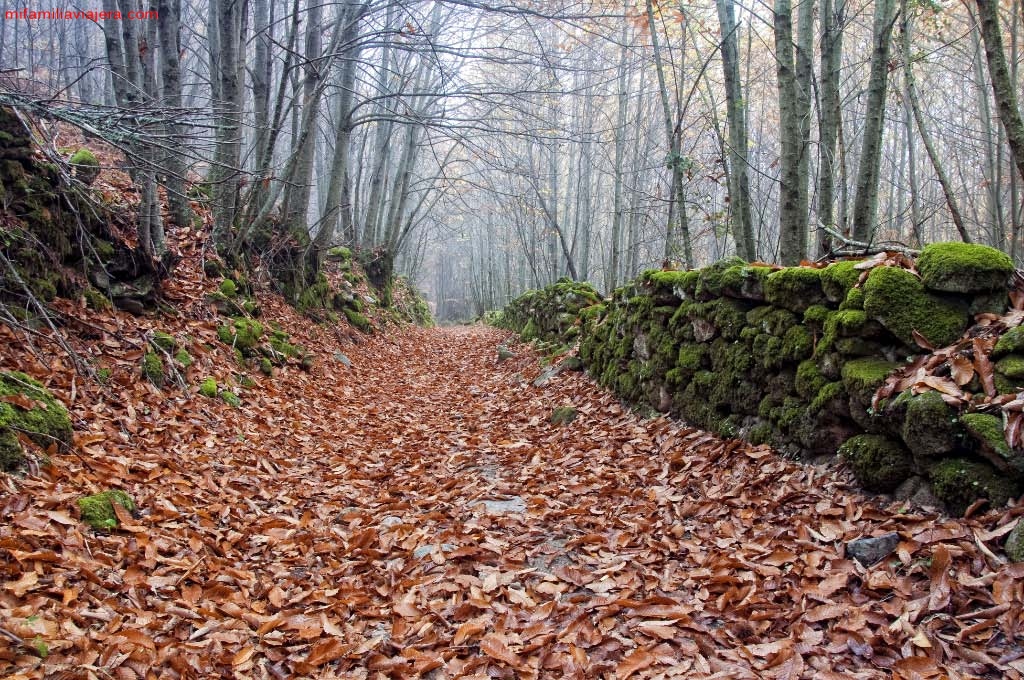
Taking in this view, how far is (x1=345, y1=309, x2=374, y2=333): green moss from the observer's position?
1187cm

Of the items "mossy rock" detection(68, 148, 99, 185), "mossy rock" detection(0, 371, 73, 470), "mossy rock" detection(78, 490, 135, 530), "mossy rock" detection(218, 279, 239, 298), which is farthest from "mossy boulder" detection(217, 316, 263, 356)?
"mossy rock" detection(78, 490, 135, 530)

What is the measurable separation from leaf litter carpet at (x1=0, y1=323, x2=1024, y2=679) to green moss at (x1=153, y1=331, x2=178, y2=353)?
648 millimetres

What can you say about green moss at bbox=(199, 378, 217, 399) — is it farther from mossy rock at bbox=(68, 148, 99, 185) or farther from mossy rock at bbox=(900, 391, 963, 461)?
mossy rock at bbox=(900, 391, 963, 461)

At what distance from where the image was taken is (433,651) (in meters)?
2.60

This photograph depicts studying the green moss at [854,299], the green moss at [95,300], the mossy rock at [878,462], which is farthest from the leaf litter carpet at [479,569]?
the green moss at [95,300]

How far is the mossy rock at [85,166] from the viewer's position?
20.3 feet

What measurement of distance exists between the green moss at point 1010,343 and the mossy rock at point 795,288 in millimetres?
1094

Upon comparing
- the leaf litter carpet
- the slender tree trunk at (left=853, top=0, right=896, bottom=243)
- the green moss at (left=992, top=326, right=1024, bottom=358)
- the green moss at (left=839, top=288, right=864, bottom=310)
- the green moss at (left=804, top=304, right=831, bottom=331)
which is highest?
the slender tree trunk at (left=853, top=0, right=896, bottom=243)

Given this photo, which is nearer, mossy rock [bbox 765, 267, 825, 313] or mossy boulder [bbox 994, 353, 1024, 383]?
mossy boulder [bbox 994, 353, 1024, 383]

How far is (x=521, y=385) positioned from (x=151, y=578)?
19.3 ft

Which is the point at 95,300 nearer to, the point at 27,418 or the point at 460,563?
the point at 27,418

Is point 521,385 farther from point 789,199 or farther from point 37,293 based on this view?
point 37,293

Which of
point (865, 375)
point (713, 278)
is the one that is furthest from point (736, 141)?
point (865, 375)

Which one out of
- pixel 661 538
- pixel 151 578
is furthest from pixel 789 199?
pixel 151 578
